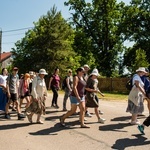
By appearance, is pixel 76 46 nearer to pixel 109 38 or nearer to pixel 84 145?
pixel 109 38

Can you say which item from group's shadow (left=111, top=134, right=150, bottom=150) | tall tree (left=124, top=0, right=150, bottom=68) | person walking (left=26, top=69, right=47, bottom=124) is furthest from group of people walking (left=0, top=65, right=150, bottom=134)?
tall tree (left=124, top=0, right=150, bottom=68)

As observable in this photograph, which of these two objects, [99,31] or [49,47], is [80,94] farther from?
[99,31]

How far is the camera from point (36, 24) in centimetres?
4597

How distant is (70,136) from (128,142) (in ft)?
4.79

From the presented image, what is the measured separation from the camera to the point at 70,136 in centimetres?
821

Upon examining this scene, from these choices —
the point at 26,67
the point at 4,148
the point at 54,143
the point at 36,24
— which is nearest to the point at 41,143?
the point at 54,143

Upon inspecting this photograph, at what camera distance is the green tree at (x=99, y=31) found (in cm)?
4822

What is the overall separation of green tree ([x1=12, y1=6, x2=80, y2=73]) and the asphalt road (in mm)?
30312

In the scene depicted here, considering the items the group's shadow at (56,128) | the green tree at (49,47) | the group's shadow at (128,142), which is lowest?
the group's shadow at (128,142)

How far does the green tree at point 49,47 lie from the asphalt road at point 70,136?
30312 mm

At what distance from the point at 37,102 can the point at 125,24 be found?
40.6 metres

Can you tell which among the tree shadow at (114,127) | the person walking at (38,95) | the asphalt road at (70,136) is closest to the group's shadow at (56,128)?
the asphalt road at (70,136)

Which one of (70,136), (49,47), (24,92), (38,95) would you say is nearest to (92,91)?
(38,95)

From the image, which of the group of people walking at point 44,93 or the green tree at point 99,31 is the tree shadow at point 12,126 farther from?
the green tree at point 99,31
